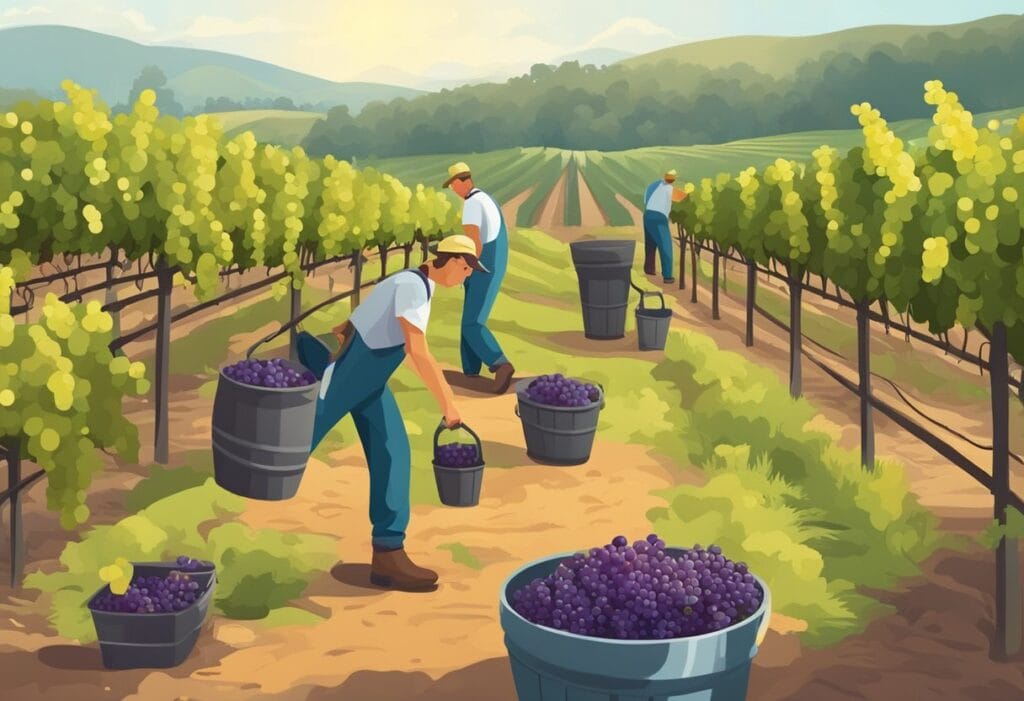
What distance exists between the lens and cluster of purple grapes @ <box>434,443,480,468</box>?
668 cm

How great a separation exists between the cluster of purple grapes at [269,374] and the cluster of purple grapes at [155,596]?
1.28 m

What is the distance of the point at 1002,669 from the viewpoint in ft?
15.1

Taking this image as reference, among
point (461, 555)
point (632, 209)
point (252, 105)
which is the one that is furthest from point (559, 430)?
point (252, 105)

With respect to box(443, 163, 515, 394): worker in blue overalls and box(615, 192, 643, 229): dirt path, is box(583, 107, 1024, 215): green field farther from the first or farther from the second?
box(443, 163, 515, 394): worker in blue overalls

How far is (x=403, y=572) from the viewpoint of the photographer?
535 centimetres

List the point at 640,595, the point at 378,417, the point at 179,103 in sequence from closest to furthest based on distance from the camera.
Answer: the point at 640,595
the point at 378,417
the point at 179,103

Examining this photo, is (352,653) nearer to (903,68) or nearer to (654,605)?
(654,605)

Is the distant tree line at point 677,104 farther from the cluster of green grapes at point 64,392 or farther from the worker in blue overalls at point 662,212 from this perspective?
the cluster of green grapes at point 64,392

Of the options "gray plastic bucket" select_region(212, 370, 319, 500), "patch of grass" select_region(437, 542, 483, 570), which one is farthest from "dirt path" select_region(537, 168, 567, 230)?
"gray plastic bucket" select_region(212, 370, 319, 500)

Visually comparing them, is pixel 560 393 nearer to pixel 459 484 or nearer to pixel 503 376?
pixel 459 484

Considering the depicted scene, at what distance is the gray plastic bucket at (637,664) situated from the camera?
3176 mm

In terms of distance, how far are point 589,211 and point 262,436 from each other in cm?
3461

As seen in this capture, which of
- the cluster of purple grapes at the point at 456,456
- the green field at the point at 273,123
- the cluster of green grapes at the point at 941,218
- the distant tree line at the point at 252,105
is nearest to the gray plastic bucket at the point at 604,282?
the cluster of green grapes at the point at 941,218

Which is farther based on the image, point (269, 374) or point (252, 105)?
point (252, 105)
